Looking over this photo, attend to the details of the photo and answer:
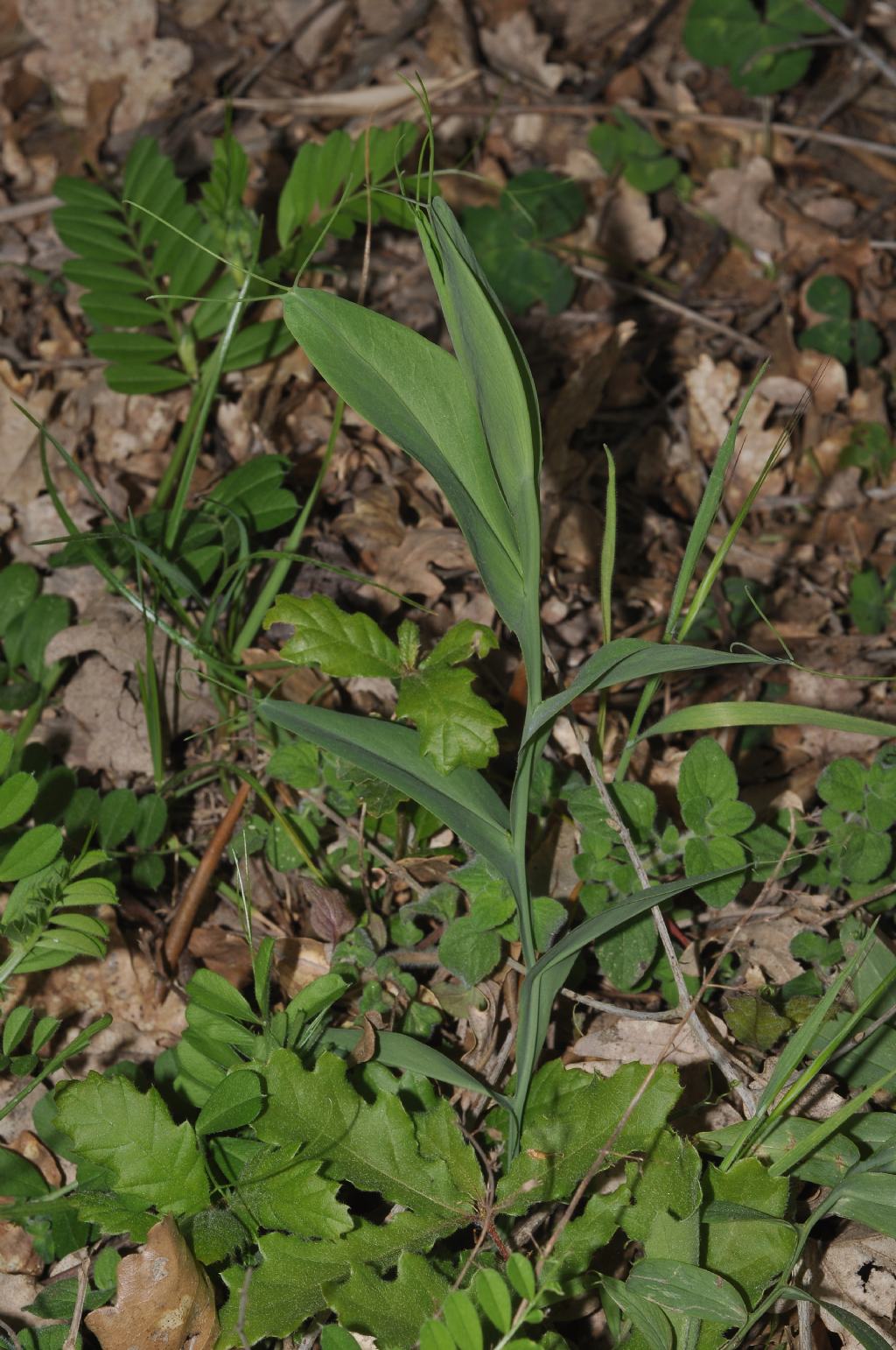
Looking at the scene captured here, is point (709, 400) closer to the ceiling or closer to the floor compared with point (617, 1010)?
closer to the ceiling

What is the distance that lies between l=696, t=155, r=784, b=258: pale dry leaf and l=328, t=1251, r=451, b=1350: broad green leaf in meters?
2.74

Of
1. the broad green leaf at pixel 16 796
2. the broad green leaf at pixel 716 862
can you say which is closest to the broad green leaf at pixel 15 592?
the broad green leaf at pixel 16 796

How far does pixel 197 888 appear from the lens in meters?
1.83

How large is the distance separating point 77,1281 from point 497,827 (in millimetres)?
860

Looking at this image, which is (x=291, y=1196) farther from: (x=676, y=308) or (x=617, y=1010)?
(x=676, y=308)

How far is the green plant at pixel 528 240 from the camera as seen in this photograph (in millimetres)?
2795

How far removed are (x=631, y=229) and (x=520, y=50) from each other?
80 centimetres

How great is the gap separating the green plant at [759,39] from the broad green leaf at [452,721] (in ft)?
8.51

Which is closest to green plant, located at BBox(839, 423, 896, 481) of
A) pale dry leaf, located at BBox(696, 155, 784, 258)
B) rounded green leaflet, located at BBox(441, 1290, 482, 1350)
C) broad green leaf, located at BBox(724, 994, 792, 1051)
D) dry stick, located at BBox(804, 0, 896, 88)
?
pale dry leaf, located at BBox(696, 155, 784, 258)

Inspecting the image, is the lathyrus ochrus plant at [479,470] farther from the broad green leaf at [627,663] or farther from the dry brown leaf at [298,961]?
the dry brown leaf at [298,961]

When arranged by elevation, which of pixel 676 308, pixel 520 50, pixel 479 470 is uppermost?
pixel 520 50

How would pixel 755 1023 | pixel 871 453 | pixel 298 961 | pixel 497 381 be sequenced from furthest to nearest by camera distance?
1. pixel 871 453
2. pixel 298 961
3. pixel 755 1023
4. pixel 497 381

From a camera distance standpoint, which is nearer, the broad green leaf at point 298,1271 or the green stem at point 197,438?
the broad green leaf at point 298,1271

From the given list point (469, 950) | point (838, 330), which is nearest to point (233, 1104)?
point (469, 950)
